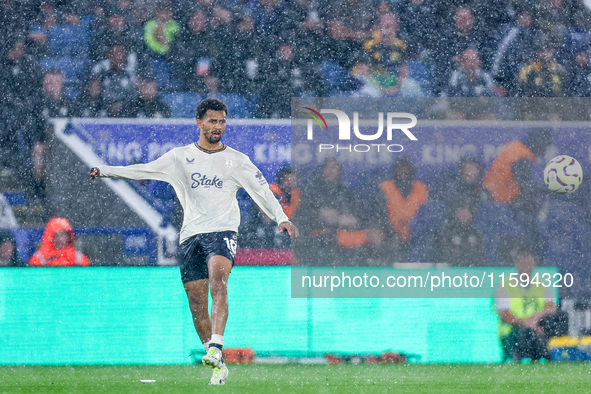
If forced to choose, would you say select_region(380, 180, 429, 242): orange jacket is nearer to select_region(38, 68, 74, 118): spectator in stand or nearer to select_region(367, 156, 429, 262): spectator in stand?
select_region(367, 156, 429, 262): spectator in stand

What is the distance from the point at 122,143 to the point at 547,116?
2746mm

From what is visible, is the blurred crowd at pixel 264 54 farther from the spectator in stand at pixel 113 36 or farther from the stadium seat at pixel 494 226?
the stadium seat at pixel 494 226

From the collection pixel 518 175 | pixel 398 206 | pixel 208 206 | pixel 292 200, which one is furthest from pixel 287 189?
pixel 518 175

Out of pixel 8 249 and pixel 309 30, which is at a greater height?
pixel 309 30

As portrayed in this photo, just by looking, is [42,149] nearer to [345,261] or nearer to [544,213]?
[345,261]

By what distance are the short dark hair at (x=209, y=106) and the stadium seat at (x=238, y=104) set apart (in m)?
0.07

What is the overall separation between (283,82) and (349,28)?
1.89 feet

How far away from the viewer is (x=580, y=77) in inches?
192

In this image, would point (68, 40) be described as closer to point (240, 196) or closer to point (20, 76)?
point (20, 76)

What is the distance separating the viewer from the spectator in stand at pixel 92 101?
4.57 metres

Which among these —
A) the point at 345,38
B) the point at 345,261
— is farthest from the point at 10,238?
the point at 345,38

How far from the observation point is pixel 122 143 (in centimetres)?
456

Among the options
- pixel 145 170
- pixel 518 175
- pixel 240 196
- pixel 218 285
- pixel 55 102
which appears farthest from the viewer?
pixel 518 175

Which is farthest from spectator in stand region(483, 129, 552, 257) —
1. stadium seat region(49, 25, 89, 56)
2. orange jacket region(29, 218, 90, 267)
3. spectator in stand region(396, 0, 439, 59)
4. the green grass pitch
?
stadium seat region(49, 25, 89, 56)
